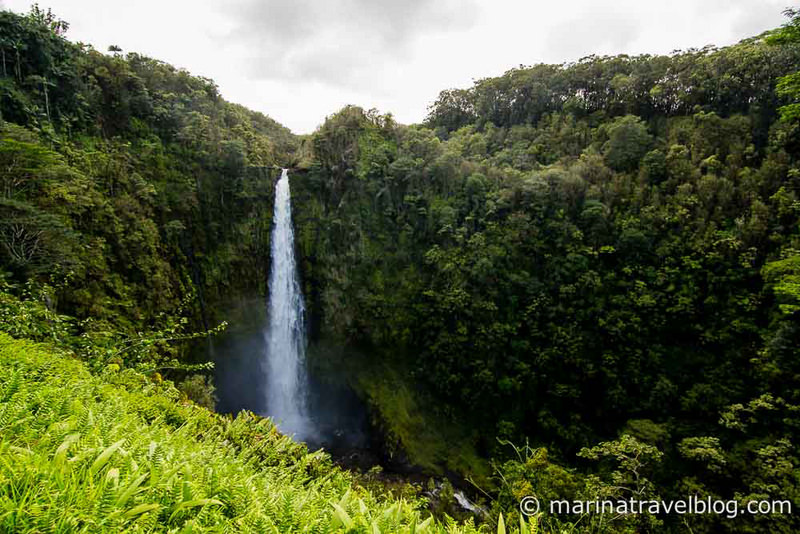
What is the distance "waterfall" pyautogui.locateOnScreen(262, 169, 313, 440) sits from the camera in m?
15.1

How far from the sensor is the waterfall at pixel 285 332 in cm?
1511

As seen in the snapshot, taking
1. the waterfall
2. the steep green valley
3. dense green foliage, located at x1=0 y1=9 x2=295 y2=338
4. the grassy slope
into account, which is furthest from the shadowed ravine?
the grassy slope

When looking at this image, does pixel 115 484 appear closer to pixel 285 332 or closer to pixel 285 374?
pixel 285 332

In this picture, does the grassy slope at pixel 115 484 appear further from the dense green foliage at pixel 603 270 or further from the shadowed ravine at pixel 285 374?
the shadowed ravine at pixel 285 374

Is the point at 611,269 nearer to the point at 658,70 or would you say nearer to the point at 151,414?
the point at 658,70

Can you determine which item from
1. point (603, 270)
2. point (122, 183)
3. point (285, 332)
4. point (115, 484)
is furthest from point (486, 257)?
point (115, 484)

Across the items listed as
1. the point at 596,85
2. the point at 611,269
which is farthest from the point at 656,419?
the point at 596,85

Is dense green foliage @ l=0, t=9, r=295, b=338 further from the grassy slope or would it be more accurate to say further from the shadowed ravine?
the grassy slope

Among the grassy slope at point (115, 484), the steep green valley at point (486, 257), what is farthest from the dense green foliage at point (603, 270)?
the grassy slope at point (115, 484)

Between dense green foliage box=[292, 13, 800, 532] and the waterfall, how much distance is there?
77 cm

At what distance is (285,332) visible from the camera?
1527 cm

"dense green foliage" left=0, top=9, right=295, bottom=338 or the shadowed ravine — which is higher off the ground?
"dense green foliage" left=0, top=9, right=295, bottom=338

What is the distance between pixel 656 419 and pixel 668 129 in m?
12.5

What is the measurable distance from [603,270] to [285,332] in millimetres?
13218
